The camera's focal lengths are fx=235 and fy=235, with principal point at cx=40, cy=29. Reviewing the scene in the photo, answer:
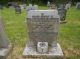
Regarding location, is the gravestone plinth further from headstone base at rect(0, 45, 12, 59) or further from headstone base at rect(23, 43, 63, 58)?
headstone base at rect(23, 43, 63, 58)

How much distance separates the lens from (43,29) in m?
8.38

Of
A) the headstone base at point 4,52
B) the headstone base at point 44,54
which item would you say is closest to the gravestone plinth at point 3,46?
the headstone base at point 4,52

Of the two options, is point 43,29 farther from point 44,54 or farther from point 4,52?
point 4,52

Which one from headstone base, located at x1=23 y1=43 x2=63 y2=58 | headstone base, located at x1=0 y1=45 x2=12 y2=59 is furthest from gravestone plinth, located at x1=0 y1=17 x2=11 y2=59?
headstone base, located at x1=23 y1=43 x2=63 y2=58

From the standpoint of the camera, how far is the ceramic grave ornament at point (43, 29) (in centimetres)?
821

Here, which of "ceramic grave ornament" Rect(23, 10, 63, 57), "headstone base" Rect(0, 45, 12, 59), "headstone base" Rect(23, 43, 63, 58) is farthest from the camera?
"ceramic grave ornament" Rect(23, 10, 63, 57)

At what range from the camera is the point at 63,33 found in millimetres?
11781

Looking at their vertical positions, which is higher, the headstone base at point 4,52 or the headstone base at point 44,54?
the headstone base at point 4,52

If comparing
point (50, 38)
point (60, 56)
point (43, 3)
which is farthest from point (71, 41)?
point (43, 3)

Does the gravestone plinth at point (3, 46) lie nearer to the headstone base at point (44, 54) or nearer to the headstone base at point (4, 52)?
the headstone base at point (4, 52)

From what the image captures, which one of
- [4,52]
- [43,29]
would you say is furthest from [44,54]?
[4,52]

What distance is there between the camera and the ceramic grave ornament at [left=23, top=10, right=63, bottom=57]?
26.9ft

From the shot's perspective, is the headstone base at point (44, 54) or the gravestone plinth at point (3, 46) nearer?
the gravestone plinth at point (3, 46)

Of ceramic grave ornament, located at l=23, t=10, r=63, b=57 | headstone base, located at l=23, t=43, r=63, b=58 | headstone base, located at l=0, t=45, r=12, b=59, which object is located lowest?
headstone base, located at l=23, t=43, r=63, b=58
